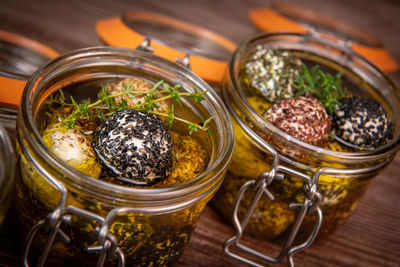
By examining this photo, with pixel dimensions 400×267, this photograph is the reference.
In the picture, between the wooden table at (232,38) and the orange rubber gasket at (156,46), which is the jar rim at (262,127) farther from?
the wooden table at (232,38)

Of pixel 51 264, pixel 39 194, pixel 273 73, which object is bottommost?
pixel 51 264

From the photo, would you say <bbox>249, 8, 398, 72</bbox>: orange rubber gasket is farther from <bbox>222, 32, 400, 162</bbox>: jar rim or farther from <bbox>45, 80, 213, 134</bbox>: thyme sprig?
<bbox>45, 80, 213, 134</bbox>: thyme sprig

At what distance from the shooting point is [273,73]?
29.7 inches

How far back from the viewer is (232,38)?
49.9 inches

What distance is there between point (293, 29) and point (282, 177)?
651 millimetres

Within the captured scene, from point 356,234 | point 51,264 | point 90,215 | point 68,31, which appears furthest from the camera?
point 68,31

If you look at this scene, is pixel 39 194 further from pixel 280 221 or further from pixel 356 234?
pixel 356 234

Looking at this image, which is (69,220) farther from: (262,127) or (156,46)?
(156,46)

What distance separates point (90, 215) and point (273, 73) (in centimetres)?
46

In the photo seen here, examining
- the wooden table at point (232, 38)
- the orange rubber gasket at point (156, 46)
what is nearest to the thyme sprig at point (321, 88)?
the orange rubber gasket at point (156, 46)

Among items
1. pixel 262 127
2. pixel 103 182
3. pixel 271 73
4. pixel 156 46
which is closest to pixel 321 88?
pixel 271 73

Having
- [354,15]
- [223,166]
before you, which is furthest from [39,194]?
[354,15]

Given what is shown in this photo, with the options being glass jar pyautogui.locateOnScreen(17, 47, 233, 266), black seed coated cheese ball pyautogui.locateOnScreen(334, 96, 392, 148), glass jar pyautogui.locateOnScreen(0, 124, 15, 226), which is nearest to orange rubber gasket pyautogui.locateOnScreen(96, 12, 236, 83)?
glass jar pyautogui.locateOnScreen(17, 47, 233, 266)

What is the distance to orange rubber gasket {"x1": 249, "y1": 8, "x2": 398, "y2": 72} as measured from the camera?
1081mm
